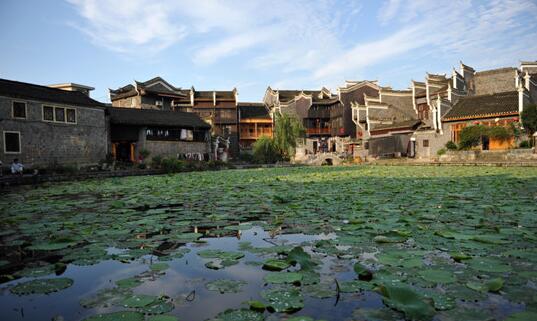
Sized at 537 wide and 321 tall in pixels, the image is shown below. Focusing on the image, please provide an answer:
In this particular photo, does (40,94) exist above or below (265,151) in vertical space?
above

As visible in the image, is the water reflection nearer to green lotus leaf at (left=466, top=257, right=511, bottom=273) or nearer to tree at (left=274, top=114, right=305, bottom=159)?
green lotus leaf at (left=466, top=257, right=511, bottom=273)

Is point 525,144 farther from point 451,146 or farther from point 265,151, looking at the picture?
point 265,151

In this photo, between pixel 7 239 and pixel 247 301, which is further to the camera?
pixel 7 239

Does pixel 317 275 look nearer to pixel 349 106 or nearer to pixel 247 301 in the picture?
pixel 247 301

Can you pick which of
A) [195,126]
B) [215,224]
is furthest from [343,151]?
[215,224]

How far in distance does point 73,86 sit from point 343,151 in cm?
2497

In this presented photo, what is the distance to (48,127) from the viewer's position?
57.2 feet

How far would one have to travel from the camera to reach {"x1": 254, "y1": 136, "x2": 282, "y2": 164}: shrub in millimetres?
29625

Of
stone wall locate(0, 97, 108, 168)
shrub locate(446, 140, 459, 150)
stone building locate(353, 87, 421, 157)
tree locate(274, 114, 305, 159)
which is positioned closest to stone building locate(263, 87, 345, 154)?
stone building locate(353, 87, 421, 157)

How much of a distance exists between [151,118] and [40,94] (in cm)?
780

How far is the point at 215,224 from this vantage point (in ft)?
13.3

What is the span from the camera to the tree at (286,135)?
30.4 metres

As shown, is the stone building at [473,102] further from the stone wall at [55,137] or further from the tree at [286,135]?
the stone wall at [55,137]

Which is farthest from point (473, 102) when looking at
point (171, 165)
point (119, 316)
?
point (119, 316)
